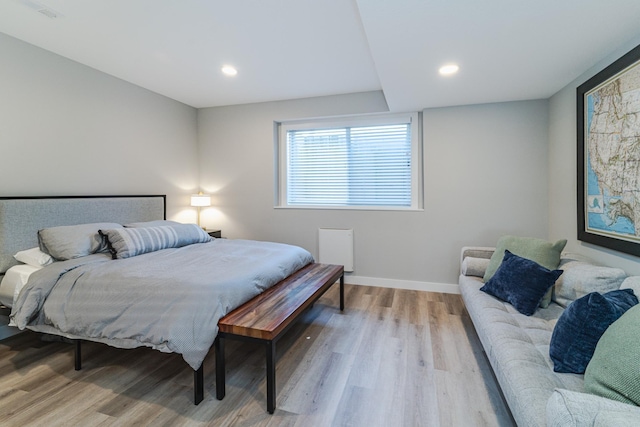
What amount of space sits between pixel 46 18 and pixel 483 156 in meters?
4.23

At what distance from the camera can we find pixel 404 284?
3854 millimetres

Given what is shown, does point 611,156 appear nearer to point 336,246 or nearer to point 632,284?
point 632,284

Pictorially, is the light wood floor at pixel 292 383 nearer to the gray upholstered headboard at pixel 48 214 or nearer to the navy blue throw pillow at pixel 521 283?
the navy blue throw pillow at pixel 521 283

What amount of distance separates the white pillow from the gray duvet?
214 millimetres

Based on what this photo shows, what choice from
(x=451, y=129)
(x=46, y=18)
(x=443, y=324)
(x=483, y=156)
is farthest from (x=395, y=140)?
(x=46, y=18)

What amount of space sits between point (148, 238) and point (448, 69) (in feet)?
9.95

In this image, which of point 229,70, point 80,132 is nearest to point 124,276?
point 80,132

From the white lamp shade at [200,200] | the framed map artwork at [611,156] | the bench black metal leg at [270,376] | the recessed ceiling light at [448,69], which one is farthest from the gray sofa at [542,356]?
the white lamp shade at [200,200]

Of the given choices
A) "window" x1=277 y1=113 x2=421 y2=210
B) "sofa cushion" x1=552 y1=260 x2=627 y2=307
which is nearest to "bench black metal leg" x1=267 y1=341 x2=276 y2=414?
"sofa cushion" x1=552 y1=260 x2=627 y2=307

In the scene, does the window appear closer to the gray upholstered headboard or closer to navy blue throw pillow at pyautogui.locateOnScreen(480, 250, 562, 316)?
navy blue throw pillow at pyautogui.locateOnScreen(480, 250, 562, 316)

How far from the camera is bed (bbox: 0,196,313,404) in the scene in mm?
1770

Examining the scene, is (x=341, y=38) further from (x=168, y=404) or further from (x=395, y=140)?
(x=168, y=404)

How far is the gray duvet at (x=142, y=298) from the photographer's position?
5.68 feet

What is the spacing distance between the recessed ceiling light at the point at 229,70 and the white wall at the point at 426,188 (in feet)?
3.39
